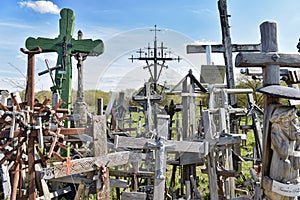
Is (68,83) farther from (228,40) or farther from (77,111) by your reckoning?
(228,40)

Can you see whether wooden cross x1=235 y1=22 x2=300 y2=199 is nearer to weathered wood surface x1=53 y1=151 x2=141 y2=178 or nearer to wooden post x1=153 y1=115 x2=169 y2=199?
wooden post x1=153 y1=115 x2=169 y2=199

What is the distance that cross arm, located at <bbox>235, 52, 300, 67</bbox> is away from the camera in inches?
93.7

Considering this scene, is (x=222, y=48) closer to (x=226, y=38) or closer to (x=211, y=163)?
(x=226, y=38)

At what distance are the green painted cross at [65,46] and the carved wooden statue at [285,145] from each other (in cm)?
456

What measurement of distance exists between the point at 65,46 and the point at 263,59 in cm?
471

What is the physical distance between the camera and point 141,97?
18.1ft

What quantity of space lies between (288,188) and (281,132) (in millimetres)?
408

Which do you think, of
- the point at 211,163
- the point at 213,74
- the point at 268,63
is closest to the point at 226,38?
the point at 213,74

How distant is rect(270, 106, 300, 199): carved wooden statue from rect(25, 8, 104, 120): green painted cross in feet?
15.0

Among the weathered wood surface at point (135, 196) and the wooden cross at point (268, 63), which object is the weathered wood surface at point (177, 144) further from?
the wooden cross at point (268, 63)

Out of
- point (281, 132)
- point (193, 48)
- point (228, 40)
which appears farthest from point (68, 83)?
point (281, 132)

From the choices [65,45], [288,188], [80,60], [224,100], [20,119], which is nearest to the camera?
[288,188]

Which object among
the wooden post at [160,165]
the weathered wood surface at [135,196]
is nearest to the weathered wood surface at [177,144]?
the wooden post at [160,165]

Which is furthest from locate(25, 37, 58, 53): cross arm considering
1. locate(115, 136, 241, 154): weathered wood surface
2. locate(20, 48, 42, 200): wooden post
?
locate(115, 136, 241, 154): weathered wood surface
